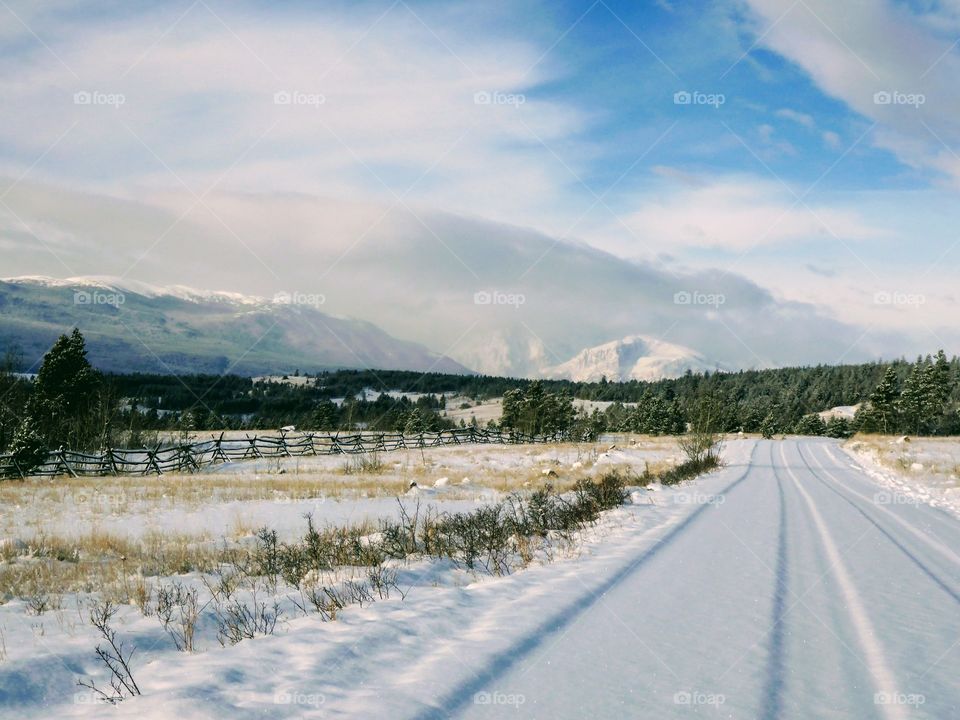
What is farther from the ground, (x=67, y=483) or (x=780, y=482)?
(x=780, y=482)

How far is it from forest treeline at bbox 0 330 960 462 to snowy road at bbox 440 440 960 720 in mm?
24816

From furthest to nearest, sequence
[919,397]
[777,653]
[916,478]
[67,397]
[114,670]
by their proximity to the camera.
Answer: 1. [919,397]
2. [67,397]
3. [916,478]
4. [777,653]
5. [114,670]

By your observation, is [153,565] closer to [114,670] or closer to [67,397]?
[114,670]

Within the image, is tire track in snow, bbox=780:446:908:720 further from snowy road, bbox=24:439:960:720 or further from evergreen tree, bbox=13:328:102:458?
evergreen tree, bbox=13:328:102:458

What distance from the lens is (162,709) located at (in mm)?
3643

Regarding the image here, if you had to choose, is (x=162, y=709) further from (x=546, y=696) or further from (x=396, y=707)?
(x=546, y=696)

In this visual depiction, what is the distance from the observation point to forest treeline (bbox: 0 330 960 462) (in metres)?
37.8

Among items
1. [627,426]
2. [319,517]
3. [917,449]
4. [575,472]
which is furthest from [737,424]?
[319,517]

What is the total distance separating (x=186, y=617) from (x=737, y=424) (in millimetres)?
115210

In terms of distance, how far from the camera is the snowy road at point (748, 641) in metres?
3.96

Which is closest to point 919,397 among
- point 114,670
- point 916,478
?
point 916,478

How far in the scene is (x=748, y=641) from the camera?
201 inches

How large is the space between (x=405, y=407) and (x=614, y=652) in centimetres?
11273

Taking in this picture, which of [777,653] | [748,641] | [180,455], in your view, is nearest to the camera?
[777,653]
